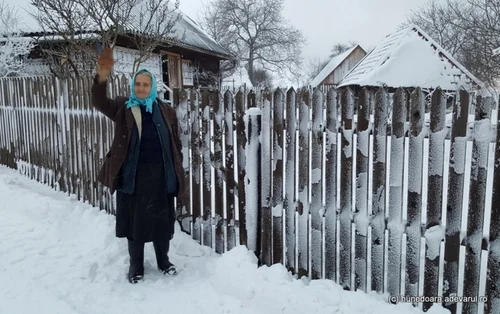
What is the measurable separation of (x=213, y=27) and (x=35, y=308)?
4332 centimetres

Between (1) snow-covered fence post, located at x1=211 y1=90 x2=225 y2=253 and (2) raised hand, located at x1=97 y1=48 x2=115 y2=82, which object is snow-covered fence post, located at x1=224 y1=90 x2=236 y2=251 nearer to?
(1) snow-covered fence post, located at x1=211 y1=90 x2=225 y2=253

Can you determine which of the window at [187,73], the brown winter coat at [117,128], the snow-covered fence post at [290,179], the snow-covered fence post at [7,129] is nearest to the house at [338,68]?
the window at [187,73]

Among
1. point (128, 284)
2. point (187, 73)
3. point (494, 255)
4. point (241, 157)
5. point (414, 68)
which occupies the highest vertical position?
point (187, 73)

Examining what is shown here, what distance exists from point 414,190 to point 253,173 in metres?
1.35

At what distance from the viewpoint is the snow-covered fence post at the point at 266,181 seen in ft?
10.8

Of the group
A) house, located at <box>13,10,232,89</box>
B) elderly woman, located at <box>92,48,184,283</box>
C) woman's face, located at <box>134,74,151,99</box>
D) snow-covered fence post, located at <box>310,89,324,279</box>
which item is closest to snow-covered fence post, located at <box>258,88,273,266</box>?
snow-covered fence post, located at <box>310,89,324,279</box>

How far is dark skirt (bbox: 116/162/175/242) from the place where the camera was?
Answer: 325cm

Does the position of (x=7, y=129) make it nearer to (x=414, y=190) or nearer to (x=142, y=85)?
(x=142, y=85)

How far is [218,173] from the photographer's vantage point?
147 inches

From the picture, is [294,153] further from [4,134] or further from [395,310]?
[4,134]

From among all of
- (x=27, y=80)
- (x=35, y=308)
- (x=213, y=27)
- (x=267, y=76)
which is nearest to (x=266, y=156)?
(x=35, y=308)

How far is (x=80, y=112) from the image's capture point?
5.19 metres

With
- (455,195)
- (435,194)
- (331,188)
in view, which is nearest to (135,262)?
(331,188)

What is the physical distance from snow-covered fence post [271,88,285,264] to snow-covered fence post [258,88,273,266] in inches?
2.0
